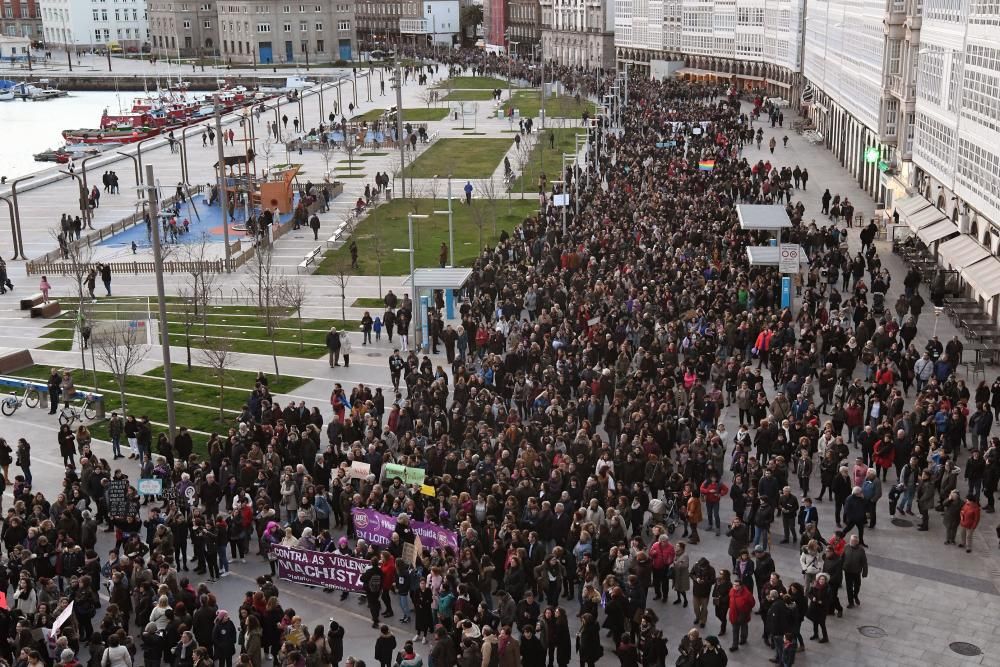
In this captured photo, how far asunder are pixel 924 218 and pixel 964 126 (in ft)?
16.8

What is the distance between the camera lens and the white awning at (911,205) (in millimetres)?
45281

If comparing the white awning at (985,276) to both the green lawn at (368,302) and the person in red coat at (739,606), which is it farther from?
the green lawn at (368,302)

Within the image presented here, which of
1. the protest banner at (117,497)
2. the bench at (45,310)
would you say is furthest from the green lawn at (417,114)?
the protest banner at (117,497)

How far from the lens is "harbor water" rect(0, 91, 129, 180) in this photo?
104994 mm

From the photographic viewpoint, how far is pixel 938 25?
43719mm

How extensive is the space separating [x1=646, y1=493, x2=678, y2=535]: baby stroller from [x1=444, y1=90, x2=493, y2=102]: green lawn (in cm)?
10055

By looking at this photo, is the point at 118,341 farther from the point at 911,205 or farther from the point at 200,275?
the point at 911,205

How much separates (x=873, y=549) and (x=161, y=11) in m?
182

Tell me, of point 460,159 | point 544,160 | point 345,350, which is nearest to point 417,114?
point 460,159

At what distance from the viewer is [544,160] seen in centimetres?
7812

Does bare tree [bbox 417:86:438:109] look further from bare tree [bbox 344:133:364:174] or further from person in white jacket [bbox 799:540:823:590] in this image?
person in white jacket [bbox 799:540:823:590]

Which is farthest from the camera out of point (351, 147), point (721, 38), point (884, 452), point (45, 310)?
point (721, 38)

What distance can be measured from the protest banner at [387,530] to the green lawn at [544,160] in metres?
43.7

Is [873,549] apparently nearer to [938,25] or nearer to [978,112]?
[978,112]
